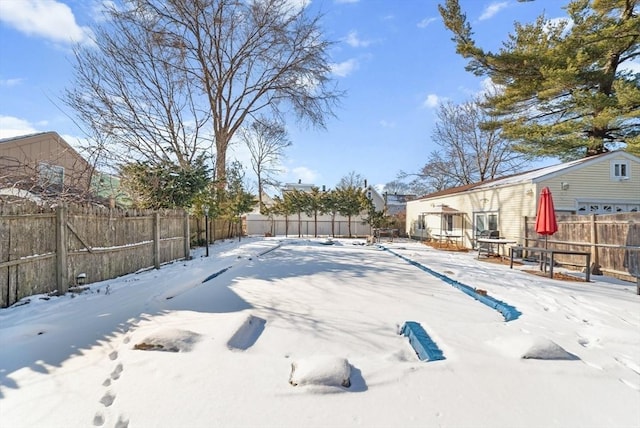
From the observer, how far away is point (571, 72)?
1230 cm

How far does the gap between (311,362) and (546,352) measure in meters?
2.15

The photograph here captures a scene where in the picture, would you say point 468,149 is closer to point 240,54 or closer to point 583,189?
point 583,189

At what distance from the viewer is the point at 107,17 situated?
43.4 ft

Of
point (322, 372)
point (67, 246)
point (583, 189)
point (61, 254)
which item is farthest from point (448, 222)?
point (322, 372)

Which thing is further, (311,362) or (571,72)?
(571,72)

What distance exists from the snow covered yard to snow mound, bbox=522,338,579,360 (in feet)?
0.03

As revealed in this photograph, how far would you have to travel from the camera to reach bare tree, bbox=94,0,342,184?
47.3 feet

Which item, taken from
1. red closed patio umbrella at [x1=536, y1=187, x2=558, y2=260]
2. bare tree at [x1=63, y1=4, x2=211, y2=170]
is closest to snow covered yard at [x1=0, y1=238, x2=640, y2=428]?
red closed patio umbrella at [x1=536, y1=187, x2=558, y2=260]

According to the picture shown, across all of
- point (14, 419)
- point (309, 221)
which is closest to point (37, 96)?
point (14, 419)

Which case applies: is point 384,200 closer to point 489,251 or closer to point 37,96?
point 489,251

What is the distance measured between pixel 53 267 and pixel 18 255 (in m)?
0.63

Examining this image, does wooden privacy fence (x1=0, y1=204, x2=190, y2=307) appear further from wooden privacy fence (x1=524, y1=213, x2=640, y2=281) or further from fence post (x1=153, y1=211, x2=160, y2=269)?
wooden privacy fence (x1=524, y1=213, x2=640, y2=281)

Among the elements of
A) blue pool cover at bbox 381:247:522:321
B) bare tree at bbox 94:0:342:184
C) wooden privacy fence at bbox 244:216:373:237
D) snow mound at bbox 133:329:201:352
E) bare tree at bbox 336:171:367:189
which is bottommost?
blue pool cover at bbox 381:247:522:321

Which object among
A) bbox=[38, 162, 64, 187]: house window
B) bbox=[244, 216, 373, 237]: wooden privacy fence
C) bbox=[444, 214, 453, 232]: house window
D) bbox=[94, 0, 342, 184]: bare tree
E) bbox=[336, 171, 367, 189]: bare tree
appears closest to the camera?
bbox=[38, 162, 64, 187]: house window
